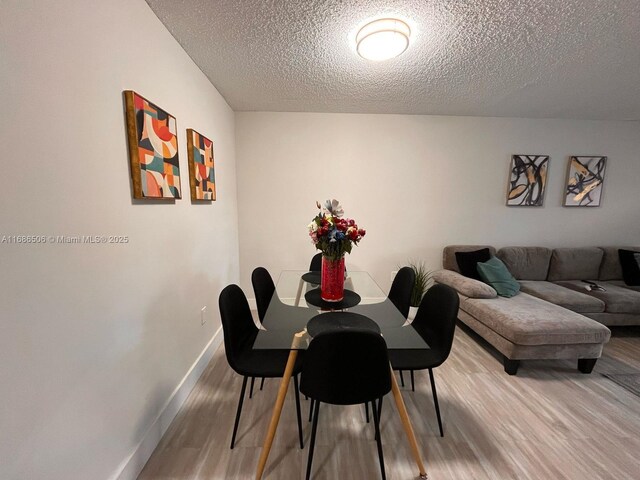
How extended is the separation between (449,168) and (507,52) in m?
1.51

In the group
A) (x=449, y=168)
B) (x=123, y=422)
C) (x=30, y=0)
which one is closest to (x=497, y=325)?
(x=449, y=168)

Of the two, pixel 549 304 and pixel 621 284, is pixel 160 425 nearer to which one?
pixel 549 304

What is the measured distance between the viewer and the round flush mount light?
1.42 m

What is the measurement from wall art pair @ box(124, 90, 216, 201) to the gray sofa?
2.72m

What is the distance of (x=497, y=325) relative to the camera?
2.10 m

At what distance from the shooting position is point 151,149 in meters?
1.33

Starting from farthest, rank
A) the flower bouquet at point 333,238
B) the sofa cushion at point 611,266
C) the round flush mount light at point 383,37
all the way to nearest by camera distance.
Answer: the sofa cushion at point 611,266 → the flower bouquet at point 333,238 → the round flush mount light at point 383,37

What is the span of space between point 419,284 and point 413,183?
4.16 ft

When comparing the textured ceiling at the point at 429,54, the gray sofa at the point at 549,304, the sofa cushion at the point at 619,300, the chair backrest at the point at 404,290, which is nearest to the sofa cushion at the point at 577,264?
the gray sofa at the point at 549,304

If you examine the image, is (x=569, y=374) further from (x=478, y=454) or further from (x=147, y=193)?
(x=147, y=193)

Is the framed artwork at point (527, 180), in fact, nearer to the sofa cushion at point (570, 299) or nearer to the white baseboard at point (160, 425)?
the sofa cushion at point (570, 299)

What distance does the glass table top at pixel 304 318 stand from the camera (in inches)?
52.4

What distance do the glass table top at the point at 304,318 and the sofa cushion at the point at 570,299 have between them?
1.94m

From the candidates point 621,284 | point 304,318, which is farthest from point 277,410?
point 621,284
